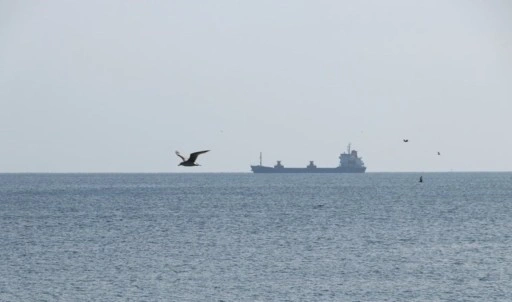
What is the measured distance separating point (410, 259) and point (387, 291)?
52.5 feet

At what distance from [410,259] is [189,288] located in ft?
66.3

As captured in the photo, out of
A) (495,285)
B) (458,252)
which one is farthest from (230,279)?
(458,252)

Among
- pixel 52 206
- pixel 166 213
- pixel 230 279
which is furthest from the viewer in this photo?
pixel 52 206

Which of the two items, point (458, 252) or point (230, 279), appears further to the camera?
point (458, 252)

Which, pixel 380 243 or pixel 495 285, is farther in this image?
pixel 380 243

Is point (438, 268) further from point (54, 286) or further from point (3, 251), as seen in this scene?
point (3, 251)

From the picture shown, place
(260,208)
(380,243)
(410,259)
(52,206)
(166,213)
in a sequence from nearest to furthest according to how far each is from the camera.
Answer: (410,259) < (380,243) < (166,213) < (260,208) < (52,206)

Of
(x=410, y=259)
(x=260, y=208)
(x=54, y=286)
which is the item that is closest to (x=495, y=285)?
(x=410, y=259)

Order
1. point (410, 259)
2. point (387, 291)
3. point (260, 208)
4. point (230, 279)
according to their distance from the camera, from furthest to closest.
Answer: point (260, 208)
point (410, 259)
point (230, 279)
point (387, 291)

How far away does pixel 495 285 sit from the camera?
5997 centimetres

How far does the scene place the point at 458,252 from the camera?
78438mm

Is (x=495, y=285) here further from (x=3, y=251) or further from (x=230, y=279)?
(x=3, y=251)

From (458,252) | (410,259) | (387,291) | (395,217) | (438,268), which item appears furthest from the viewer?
(395,217)

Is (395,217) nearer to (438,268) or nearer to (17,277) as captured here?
(438,268)
